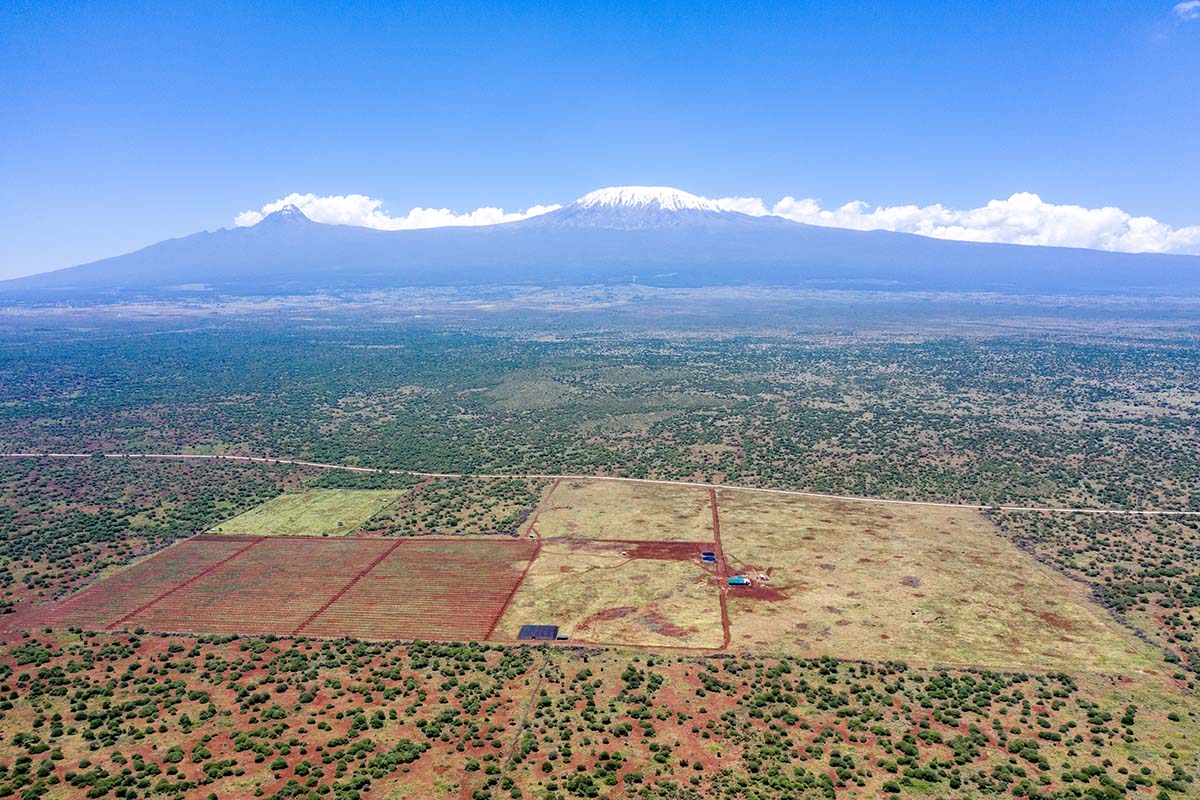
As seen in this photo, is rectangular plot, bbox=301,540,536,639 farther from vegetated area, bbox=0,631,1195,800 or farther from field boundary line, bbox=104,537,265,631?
field boundary line, bbox=104,537,265,631

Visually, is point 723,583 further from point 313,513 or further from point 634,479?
point 313,513

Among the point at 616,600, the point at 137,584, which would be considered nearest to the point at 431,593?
the point at 616,600

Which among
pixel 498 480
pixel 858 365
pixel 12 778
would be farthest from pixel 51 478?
pixel 858 365

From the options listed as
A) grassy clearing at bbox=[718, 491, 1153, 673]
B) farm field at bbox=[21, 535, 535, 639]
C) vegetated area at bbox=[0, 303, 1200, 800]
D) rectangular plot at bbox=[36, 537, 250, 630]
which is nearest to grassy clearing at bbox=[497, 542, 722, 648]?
vegetated area at bbox=[0, 303, 1200, 800]

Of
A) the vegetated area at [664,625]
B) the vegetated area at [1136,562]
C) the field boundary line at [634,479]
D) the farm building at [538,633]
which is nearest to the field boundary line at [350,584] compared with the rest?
the vegetated area at [664,625]

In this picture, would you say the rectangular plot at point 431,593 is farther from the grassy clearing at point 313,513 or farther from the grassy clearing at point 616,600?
the grassy clearing at point 313,513

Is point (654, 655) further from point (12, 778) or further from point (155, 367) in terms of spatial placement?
point (155, 367)
